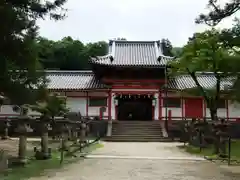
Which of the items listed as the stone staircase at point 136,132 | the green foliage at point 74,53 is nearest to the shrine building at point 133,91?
the stone staircase at point 136,132

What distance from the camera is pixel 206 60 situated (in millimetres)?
22828

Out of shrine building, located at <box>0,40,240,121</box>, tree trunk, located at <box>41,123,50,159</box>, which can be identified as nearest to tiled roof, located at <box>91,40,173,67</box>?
shrine building, located at <box>0,40,240,121</box>

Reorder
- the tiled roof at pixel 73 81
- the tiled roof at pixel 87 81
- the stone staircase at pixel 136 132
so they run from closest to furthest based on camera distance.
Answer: the stone staircase at pixel 136 132, the tiled roof at pixel 87 81, the tiled roof at pixel 73 81

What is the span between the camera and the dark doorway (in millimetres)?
34812

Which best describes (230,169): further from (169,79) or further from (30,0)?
(169,79)

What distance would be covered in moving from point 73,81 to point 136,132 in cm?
921

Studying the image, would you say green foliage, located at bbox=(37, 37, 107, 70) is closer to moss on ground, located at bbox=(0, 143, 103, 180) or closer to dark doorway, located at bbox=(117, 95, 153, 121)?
dark doorway, located at bbox=(117, 95, 153, 121)

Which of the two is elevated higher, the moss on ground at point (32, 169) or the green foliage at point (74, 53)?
the green foliage at point (74, 53)

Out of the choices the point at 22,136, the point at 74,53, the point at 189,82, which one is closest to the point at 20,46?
the point at 22,136

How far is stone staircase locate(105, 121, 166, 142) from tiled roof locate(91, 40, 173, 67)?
203 inches

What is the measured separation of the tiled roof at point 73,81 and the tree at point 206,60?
9.03 meters

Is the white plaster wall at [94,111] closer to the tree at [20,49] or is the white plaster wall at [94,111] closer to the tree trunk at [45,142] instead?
the tree trunk at [45,142]

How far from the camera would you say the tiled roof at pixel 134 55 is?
3139 cm

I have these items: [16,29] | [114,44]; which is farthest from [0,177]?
[114,44]
